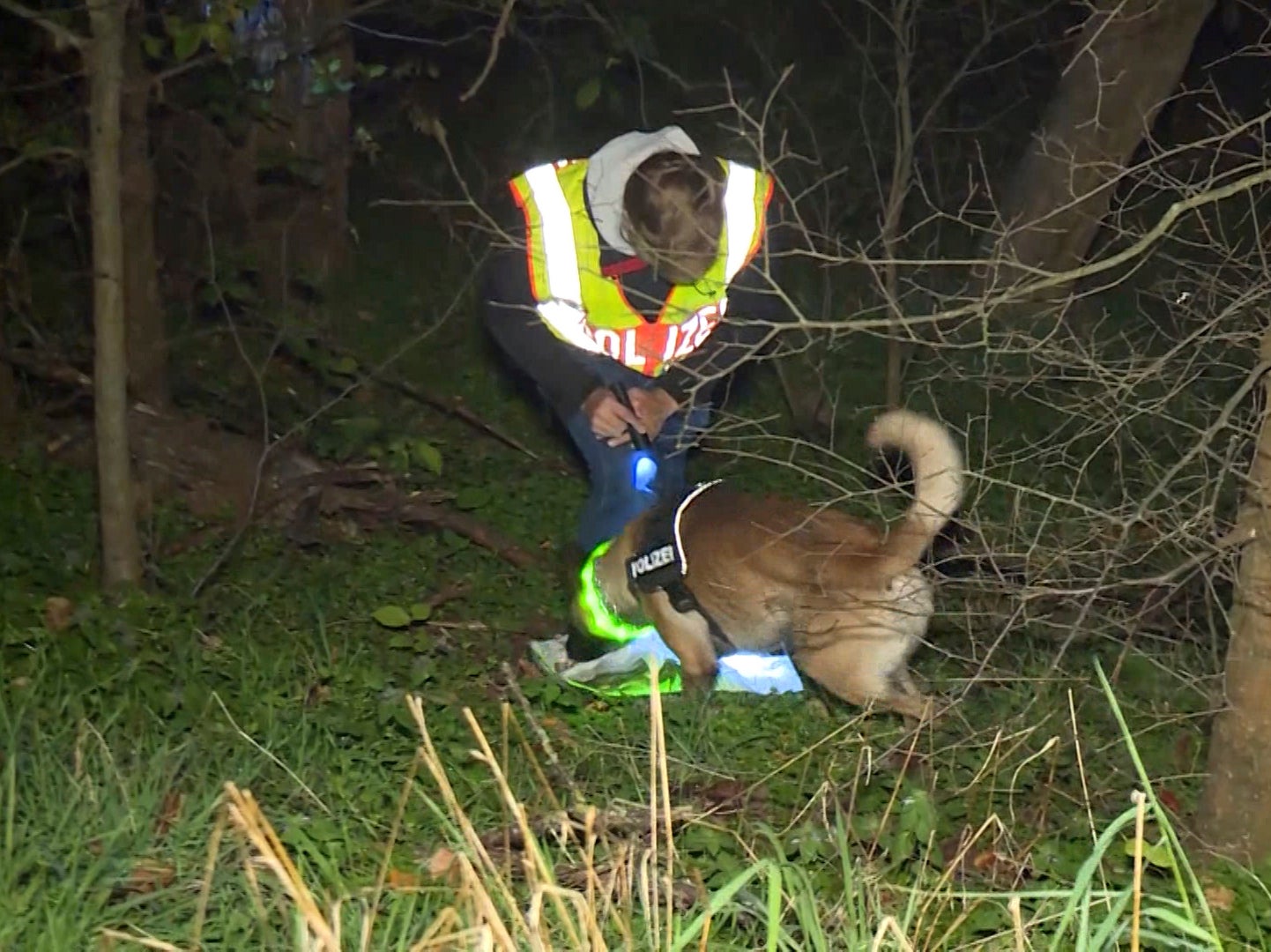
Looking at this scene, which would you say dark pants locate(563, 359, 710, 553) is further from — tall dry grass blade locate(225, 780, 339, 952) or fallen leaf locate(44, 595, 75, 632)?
tall dry grass blade locate(225, 780, 339, 952)

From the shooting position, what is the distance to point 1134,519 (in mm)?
3064

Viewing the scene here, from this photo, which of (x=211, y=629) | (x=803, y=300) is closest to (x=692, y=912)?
(x=211, y=629)

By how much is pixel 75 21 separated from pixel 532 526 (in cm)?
234

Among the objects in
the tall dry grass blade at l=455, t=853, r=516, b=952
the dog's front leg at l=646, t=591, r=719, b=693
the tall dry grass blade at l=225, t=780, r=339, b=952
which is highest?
the tall dry grass blade at l=225, t=780, r=339, b=952

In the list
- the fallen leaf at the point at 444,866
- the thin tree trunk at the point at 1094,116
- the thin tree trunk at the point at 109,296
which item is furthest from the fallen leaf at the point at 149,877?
the thin tree trunk at the point at 1094,116

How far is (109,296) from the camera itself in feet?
13.6

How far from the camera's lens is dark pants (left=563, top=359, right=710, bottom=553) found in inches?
202

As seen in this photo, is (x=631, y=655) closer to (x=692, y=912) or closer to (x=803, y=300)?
(x=692, y=912)

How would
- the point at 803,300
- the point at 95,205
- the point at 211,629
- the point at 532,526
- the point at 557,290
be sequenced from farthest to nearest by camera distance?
the point at 803,300 < the point at 532,526 < the point at 557,290 < the point at 211,629 < the point at 95,205

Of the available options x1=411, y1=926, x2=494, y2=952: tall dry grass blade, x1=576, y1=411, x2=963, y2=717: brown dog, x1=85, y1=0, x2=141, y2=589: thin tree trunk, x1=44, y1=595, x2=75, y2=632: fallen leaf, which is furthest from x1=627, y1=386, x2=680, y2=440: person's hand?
x1=411, y1=926, x2=494, y2=952: tall dry grass blade

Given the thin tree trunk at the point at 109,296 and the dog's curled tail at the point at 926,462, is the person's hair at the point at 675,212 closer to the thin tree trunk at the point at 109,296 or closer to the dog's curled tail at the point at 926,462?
the dog's curled tail at the point at 926,462

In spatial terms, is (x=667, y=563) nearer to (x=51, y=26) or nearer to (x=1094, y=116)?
(x=51, y=26)

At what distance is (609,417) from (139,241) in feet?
5.42

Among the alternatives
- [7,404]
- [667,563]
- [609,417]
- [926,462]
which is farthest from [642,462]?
[7,404]
